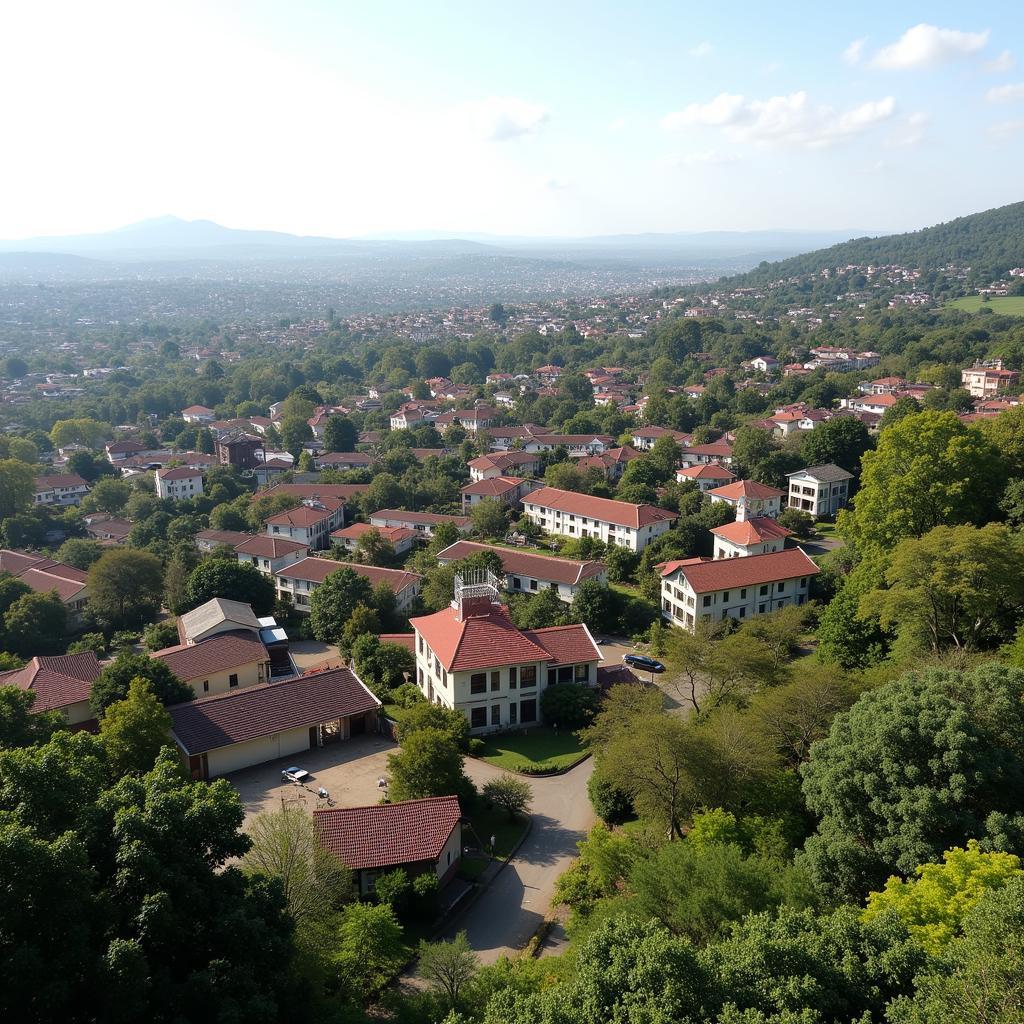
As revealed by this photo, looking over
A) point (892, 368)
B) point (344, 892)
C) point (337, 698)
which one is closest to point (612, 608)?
point (337, 698)

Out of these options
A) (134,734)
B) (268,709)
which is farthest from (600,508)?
(134,734)

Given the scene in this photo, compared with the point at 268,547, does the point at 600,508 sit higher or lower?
higher

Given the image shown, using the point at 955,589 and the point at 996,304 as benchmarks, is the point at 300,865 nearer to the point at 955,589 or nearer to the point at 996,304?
the point at 955,589

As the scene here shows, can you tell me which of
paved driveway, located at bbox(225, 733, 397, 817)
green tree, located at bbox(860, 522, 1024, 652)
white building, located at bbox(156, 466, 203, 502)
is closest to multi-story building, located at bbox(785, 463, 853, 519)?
green tree, located at bbox(860, 522, 1024, 652)

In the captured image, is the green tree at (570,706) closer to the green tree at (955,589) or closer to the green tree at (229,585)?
the green tree at (955,589)

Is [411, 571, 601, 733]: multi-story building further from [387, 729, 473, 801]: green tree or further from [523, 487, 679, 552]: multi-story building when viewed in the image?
[523, 487, 679, 552]: multi-story building

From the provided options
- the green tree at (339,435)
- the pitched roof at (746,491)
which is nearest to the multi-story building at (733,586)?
the pitched roof at (746,491)
